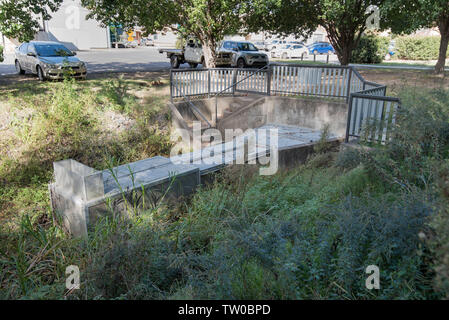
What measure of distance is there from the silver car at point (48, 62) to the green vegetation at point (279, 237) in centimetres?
646

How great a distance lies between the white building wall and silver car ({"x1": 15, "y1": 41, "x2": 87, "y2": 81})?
24.6m

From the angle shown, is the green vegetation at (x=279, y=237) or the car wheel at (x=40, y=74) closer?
the green vegetation at (x=279, y=237)

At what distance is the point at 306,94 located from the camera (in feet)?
40.4

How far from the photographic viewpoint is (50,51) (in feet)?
51.6

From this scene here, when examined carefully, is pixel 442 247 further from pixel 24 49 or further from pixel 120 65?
pixel 120 65

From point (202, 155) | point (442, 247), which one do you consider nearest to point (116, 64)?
point (202, 155)

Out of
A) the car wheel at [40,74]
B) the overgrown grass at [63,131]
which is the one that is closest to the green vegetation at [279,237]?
the overgrown grass at [63,131]

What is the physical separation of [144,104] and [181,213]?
23.2 feet

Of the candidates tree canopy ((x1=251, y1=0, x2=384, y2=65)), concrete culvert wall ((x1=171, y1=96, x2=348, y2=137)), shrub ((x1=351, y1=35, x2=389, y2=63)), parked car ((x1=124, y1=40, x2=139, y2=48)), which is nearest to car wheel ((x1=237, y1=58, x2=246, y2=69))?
tree canopy ((x1=251, y1=0, x2=384, y2=65))

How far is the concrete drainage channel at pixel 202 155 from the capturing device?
19.4 feet

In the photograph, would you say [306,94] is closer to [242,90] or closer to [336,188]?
[242,90]

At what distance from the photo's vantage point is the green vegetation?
134 inches

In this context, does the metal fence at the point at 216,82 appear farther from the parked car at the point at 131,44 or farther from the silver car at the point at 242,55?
the parked car at the point at 131,44
